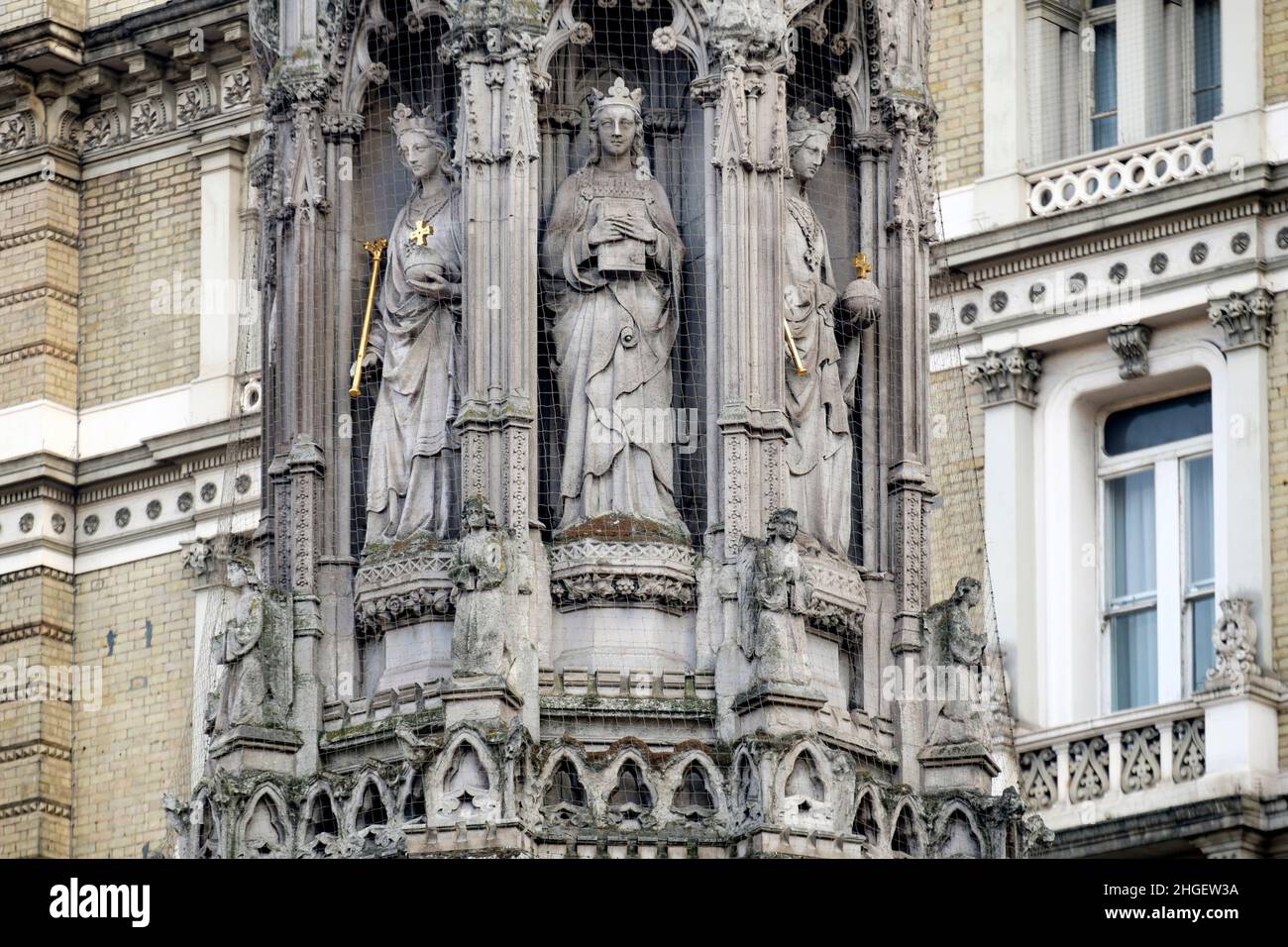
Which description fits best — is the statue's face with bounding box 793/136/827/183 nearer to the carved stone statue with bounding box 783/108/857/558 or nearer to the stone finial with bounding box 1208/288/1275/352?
the carved stone statue with bounding box 783/108/857/558

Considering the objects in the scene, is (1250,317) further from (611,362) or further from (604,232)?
(611,362)

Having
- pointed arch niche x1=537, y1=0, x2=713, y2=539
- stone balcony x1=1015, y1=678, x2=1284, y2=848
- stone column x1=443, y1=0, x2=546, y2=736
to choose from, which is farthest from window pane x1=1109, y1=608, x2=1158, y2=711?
stone column x1=443, y1=0, x2=546, y2=736

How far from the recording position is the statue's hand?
110 feet

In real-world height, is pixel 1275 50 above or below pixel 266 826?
above

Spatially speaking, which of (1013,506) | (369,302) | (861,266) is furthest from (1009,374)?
(369,302)

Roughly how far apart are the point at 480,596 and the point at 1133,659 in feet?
43.6

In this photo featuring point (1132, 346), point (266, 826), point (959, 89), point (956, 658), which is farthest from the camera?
point (959, 89)

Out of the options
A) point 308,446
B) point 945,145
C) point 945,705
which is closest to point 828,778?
point 945,705

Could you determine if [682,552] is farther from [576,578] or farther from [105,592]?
[105,592]

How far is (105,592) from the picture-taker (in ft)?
161

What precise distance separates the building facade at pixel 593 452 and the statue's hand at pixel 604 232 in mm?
40

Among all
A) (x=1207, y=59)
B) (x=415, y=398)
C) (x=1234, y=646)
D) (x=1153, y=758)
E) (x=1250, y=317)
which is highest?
(x=1207, y=59)

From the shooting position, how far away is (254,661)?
32.8 m

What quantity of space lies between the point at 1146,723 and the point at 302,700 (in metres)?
12.0
